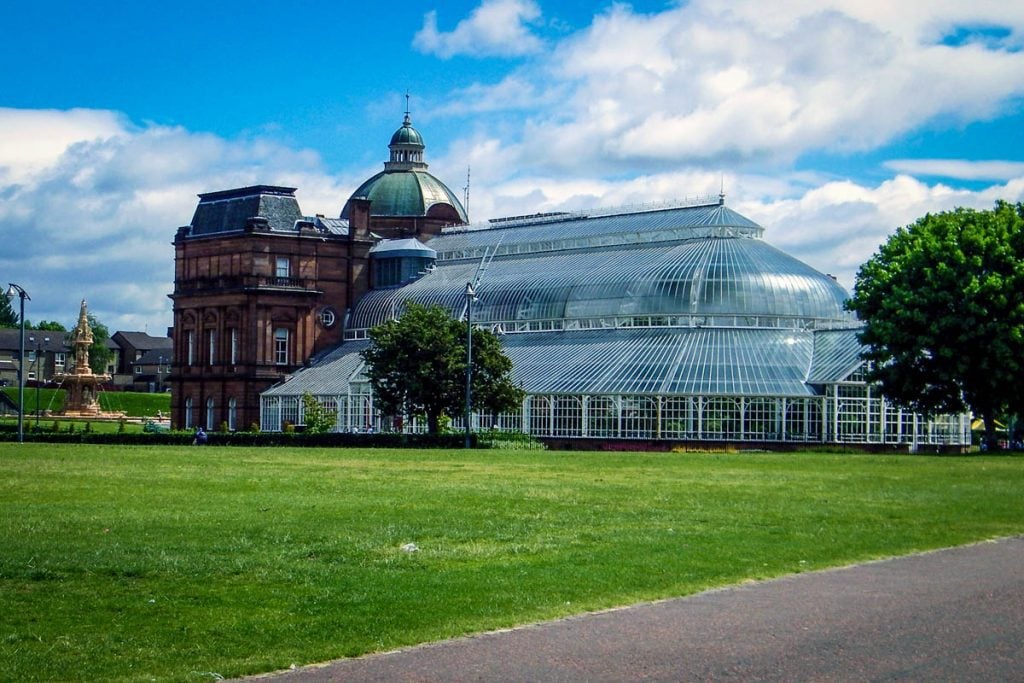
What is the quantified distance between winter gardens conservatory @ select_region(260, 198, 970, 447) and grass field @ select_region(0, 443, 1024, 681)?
1408 inches

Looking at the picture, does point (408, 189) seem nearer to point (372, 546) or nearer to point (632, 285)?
point (632, 285)

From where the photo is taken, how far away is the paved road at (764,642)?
14.6 meters

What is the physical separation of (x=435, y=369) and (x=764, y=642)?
5878 cm

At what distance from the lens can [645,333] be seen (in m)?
88.8

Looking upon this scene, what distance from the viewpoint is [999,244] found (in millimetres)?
59719

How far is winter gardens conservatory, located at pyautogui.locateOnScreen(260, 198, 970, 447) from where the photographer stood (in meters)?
77.9

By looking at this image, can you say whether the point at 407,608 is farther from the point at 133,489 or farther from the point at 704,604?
the point at 133,489

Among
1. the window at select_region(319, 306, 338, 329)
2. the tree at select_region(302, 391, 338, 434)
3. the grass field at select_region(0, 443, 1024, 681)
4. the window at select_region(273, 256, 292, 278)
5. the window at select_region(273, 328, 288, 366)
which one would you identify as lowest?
the grass field at select_region(0, 443, 1024, 681)

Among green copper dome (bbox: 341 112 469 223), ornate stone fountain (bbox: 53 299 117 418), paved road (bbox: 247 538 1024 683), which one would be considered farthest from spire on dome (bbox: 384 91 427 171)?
paved road (bbox: 247 538 1024 683)

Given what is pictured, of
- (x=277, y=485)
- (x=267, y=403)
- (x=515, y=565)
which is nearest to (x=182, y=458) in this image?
(x=277, y=485)

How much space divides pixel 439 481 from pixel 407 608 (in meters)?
19.5

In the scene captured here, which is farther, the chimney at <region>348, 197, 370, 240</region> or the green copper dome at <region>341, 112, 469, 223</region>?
the green copper dome at <region>341, 112, 469, 223</region>

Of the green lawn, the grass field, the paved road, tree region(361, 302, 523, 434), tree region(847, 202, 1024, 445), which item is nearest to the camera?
the paved road

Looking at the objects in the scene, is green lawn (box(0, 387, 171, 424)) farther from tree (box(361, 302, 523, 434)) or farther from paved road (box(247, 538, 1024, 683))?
paved road (box(247, 538, 1024, 683))
